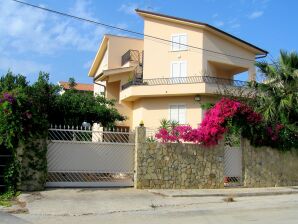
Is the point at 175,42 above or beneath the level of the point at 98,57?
beneath

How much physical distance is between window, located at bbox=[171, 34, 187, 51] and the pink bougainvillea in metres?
11.8

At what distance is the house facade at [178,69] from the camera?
27.7 meters

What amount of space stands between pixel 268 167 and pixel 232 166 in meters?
2.04

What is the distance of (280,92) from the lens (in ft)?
69.5

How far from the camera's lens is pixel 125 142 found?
→ 16328mm

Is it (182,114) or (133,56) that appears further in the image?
(133,56)

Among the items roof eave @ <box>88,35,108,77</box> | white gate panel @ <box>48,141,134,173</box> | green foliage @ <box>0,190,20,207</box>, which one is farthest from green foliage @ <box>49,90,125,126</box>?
roof eave @ <box>88,35,108,77</box>

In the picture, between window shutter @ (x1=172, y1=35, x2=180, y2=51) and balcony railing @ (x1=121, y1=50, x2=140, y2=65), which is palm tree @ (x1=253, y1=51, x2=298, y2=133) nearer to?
window shutter @ (x1=172, y1=35, x2=180, y2=51)

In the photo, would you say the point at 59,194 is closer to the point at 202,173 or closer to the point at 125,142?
the point at 125,142

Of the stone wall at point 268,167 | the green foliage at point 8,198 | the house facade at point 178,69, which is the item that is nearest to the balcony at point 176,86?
the house facade at point 178,69

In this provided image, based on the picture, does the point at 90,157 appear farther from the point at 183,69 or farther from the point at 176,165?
the point at 183,69

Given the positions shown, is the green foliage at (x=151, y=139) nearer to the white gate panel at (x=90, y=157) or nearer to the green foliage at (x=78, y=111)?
the white gate panel at (x=90, y=157)

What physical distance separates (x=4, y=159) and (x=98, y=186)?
142 inches

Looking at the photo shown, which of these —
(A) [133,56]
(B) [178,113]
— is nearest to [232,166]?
(B) [178,113]
